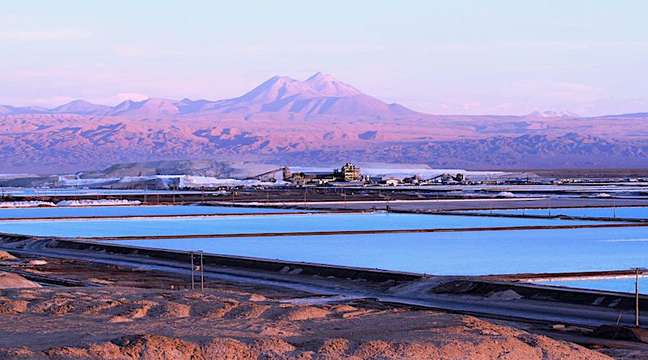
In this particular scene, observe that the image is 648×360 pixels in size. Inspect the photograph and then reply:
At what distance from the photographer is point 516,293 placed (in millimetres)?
12641

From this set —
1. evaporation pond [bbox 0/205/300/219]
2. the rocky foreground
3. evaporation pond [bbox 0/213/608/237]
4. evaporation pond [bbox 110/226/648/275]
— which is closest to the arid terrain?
the rocky foreground

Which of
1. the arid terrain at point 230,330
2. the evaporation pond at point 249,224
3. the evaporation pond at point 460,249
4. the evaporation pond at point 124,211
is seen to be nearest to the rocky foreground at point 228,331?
the arid terrain at point 230,330

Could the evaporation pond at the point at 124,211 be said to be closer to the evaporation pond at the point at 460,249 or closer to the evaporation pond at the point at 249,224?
the evaporation pond at the point at 249,224

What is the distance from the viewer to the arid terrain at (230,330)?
23.8 feet

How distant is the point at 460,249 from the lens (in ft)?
62.8

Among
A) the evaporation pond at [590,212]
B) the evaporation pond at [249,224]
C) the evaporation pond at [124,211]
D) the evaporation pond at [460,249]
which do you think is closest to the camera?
the evaporation pond at [460,249]

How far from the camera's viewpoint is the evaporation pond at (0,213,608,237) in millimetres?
25125

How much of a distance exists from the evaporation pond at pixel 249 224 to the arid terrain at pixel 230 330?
40.6 feet

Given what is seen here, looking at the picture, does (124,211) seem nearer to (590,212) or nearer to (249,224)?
(249,224)

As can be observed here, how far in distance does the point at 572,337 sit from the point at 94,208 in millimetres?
28396

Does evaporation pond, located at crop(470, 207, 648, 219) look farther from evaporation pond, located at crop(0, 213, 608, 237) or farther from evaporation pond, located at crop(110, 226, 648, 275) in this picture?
evaporation pond, located at crop(110, 226, 648, 275)

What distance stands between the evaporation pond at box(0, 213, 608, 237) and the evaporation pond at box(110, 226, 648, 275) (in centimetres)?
238

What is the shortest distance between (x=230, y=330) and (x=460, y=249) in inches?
424

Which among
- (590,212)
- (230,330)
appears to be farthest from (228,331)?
(590,212)
